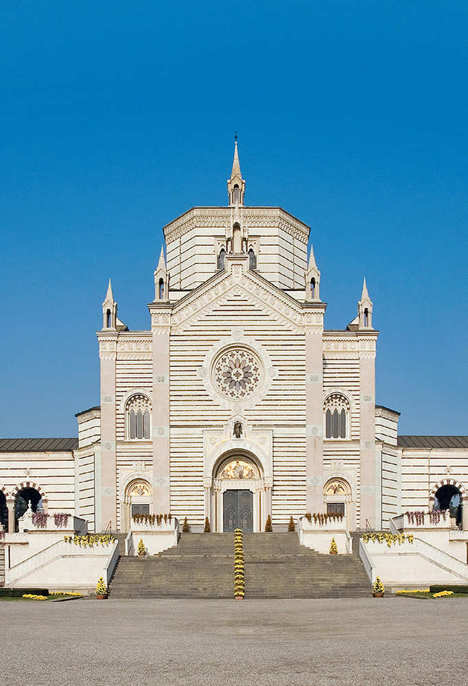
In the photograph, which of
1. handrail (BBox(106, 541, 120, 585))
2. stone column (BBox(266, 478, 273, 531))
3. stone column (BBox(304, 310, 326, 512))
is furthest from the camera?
stone column (BBox(304, 310, 326, 512))

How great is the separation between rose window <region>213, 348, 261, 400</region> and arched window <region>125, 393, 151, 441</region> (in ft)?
14.4

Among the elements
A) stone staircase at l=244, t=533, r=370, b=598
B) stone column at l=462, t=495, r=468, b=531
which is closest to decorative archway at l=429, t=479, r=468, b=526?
stone column at l=462, t=495, r=468, b=531

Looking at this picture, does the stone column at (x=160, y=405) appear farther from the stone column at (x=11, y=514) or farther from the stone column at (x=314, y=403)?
the stone column at (x=11, y=514)

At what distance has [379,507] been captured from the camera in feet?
205

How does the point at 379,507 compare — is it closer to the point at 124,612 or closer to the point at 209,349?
the point at 209,349

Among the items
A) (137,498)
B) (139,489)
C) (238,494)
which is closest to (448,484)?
(238,494)

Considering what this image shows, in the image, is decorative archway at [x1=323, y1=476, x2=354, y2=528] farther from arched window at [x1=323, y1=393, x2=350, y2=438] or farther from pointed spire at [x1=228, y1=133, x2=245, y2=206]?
pointed spire at [x1=228, y1=133, x2=245, y2=206]

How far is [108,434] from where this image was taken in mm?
61656

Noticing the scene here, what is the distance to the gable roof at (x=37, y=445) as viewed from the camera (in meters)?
66.3

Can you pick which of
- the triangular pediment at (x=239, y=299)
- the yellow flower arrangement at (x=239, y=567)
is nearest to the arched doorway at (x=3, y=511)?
the triangular pediment at (x=239, y=299)

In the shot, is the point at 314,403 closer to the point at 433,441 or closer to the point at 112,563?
the point at 433,441

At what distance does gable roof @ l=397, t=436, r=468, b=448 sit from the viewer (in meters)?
66.5

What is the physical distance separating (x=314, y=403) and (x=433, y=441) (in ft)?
34.1

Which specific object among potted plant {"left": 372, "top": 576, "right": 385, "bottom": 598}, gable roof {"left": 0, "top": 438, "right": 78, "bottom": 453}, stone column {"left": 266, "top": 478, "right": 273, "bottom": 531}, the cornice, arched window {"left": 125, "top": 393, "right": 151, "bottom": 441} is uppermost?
the cornice
